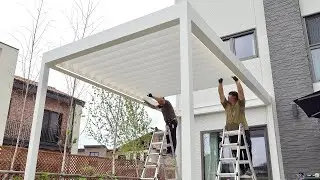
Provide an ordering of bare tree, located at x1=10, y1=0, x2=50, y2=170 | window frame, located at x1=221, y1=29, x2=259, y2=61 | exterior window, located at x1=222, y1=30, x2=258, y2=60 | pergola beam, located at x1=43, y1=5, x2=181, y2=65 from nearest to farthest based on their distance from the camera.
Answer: pergola beam, located at x1=43, y1=5, x2=181, y2=65, window frame, located at x1=221, y1=29, x2=259, y2=61, exterior window, located at x1=222, y1=30, x2=258, y2=60, bare tree, located at x1=10, y1=0, x2=50, y2=170

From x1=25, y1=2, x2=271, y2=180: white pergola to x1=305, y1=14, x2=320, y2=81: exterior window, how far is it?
1237 millimetres

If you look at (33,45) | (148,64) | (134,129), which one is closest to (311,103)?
(148,64)

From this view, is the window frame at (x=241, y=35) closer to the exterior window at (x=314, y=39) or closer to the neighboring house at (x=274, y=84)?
the neighboring house at (x=274, y=84)

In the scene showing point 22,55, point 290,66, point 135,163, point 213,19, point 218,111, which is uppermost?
point 213,19

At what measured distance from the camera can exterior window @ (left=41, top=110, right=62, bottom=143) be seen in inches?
673

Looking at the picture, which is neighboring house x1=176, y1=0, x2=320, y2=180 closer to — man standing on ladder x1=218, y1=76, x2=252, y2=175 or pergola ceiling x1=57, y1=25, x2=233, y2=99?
man standing on ladder x1=218, y1=76, x2=252, y2=175

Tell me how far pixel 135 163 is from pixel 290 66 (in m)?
6.67

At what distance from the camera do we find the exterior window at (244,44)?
7.20 metres

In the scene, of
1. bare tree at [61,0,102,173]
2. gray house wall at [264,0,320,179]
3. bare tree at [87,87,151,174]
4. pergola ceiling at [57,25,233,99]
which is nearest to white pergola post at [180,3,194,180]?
pergola ceiling at [57,25,233,99]

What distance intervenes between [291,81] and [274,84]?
36 cm

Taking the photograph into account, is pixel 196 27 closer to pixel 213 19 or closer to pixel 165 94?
pixel 165 94

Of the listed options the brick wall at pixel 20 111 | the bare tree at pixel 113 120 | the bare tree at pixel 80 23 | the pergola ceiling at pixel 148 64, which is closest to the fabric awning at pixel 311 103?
the pergola ceiling at pixel 148 64

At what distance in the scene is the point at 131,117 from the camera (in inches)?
500

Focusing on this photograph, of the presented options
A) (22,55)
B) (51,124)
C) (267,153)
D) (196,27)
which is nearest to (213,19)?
(267,153)
